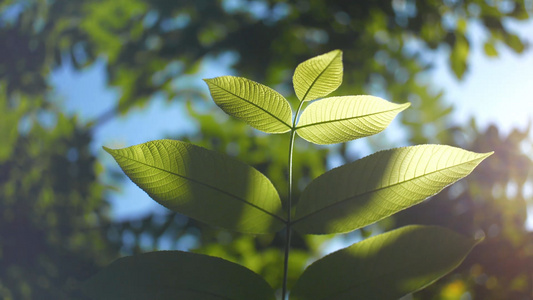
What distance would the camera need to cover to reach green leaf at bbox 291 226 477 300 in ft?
0.92

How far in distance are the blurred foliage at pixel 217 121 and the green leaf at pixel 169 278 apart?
4.12 ft

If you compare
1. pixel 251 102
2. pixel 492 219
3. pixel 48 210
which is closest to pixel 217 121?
pixel 48 210

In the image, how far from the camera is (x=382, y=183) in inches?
11.9

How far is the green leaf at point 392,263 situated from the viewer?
0.28 meters

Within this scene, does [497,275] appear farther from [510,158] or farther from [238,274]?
[238,274]

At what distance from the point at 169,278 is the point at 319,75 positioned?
0.59 ft

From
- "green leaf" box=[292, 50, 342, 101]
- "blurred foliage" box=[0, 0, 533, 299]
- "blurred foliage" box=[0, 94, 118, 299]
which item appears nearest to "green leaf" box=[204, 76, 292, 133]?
"green leaf" box=[292, 50, 342, 101]

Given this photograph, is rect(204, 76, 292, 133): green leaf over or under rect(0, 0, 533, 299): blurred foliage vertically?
under

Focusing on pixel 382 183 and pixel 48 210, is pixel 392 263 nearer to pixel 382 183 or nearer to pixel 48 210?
pixel 382 183

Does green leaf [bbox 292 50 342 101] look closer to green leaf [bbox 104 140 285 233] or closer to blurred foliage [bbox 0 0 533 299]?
A: green leaf [bbox 104 140 285 233]

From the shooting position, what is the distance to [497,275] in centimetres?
149

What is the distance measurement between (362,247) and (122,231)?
5.98 ft

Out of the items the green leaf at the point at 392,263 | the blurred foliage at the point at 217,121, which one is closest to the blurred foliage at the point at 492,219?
the blurred foliage at the point at 217,121

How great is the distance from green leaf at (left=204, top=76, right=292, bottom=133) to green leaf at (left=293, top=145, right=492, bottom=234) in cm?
6
